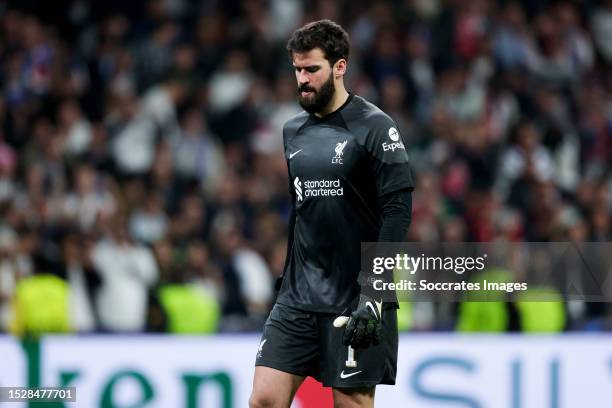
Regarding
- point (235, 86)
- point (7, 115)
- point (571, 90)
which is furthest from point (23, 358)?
point (571, 90)

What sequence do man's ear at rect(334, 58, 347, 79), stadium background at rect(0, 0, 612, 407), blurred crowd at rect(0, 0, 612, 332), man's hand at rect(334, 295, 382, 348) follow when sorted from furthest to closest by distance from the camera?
blurred crowd at rect(0, 0, 612, 332) → stadium background at rect(0, 0, 612, 407) → man's ear at rect(334, 58, 347, 79) → man's hand at rect(334, 295, 382, 348)

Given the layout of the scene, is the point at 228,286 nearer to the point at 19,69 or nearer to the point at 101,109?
the point at 101,109

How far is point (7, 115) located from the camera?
11.6 meters

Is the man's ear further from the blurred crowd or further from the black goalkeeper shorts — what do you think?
the blurred crowd

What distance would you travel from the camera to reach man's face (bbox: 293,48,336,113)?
16.9ft

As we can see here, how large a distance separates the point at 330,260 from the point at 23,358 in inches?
124

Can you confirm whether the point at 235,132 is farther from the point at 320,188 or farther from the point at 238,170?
the point at 320,188

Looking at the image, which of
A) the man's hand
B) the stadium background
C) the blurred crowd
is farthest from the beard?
the blurred crowd

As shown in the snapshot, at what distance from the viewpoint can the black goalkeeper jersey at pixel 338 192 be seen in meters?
5.15

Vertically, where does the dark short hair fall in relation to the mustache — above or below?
above

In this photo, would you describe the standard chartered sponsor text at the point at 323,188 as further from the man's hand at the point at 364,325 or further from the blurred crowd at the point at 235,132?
the blurred crowd at the point at 235,132

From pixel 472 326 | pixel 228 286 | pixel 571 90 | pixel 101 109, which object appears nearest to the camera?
pixel 472 326

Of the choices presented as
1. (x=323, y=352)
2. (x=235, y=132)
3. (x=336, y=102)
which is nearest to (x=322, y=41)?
(x=336, y=102)

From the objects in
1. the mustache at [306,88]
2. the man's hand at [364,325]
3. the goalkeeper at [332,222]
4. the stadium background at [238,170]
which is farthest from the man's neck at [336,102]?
the stadium background at [238,170]
